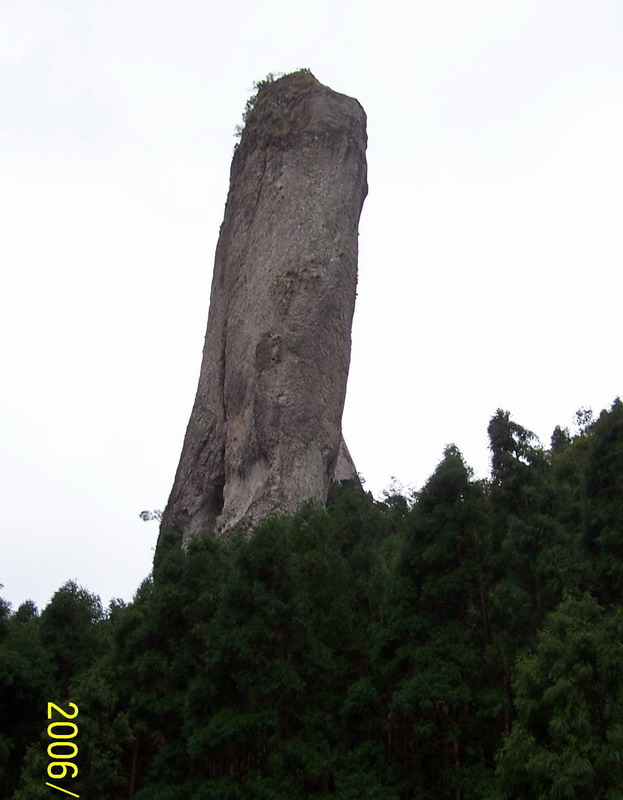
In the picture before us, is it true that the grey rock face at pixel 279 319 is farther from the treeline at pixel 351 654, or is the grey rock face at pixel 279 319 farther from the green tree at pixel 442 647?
the green tree at pixel 442 647

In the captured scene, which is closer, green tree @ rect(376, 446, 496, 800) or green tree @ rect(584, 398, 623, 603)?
green tree @ rect(376, 446, 496, 800)

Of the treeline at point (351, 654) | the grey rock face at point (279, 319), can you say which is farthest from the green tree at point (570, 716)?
the grey rock face at point (279, 319)

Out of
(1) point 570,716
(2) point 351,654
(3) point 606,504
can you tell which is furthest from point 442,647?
(1) point 570,716

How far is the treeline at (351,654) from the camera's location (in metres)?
13.0

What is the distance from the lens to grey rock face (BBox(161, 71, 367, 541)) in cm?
2748

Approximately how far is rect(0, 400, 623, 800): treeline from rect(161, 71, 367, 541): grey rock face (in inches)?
390

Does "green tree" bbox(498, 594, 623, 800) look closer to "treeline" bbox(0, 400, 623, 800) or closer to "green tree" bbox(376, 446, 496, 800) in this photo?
"treeline" bbox(0, 400, 623, 800)

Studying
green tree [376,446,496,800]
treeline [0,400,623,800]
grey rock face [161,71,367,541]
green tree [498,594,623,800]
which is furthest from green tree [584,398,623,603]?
grey rock face [161,71,367,541]

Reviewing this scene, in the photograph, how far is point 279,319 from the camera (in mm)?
29281

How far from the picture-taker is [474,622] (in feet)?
47.1

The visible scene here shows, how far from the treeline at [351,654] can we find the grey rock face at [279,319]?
9914 mm

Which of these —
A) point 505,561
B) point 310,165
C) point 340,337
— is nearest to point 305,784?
point 505,561

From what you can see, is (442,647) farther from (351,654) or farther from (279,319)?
(279,319)

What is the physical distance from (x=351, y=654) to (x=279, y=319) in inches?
615
